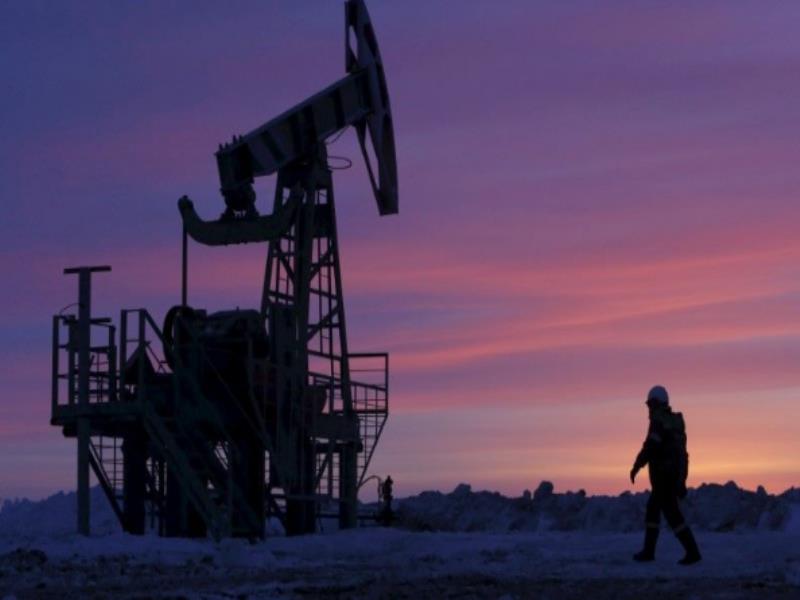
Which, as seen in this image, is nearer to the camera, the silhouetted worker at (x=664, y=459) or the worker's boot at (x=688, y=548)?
the worker's boot at (x=688, y=548)

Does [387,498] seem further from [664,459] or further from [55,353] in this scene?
[664,459]

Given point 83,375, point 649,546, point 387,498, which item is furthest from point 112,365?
point 649,546

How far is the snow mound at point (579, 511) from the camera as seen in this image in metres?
36.0

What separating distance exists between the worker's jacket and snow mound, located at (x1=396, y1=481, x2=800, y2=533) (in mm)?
16420

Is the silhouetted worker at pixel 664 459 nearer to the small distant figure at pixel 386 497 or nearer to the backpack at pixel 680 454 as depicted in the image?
the backpack at pixel 680 454

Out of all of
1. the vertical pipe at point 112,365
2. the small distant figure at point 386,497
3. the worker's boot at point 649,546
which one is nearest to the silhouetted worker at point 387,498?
the small distant figure at point 386,497

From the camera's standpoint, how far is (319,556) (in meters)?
22.3

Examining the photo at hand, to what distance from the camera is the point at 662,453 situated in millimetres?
17234

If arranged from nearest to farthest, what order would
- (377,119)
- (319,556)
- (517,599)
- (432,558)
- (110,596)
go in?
(517,599) < (110,596) < (432,558) < (319,556) < (377,119)

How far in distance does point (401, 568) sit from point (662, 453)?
3.11m

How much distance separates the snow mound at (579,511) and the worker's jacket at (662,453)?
16.4 metres

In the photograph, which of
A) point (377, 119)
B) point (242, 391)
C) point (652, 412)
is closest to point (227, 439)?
point (242, 391)

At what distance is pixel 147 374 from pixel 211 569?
11.8 m

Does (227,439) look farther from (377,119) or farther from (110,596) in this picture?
(110,596)
